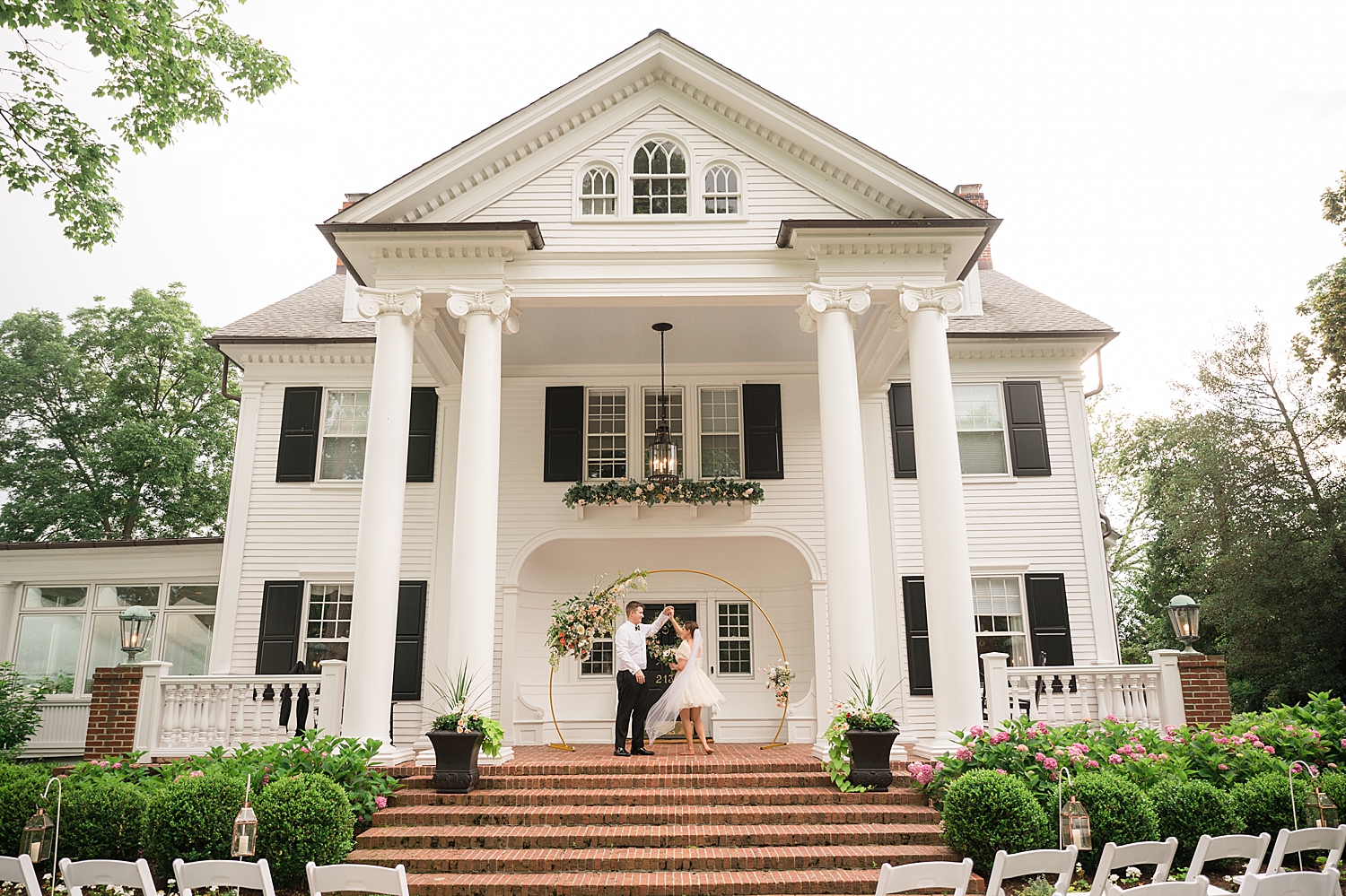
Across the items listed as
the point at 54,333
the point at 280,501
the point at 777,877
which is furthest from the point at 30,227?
the point at 777,877

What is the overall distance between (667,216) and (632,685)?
601 centimetres

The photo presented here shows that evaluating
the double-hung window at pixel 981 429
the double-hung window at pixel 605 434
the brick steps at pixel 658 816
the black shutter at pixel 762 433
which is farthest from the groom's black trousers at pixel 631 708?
the double-hung window at pixel 981 429

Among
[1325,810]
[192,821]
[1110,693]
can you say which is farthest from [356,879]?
[1110,693]

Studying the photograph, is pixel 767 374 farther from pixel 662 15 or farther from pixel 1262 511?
pixel 662 15

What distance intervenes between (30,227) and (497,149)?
36646 mm

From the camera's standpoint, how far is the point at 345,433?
1415 centimetres

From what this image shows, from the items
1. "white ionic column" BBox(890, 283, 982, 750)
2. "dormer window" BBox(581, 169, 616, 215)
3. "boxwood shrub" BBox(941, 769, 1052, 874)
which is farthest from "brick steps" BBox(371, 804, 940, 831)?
"dormer window" BBox(581, 169, 616, 215)

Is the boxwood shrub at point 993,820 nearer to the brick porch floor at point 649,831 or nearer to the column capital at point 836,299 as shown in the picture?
the brick porch floor at point 649,831

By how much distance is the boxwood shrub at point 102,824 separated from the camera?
714 centimetres

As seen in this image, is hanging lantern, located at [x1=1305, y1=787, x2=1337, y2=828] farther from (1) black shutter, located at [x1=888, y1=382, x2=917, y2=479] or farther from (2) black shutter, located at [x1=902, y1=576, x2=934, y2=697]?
(1) black shutter, located at [x1=888, y1=382, x2=917, y2=479]

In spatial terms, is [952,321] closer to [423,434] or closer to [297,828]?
[423,434]

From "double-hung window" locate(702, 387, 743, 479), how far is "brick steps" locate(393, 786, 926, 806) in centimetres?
610

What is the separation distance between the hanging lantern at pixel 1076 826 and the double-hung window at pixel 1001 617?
8.91 m

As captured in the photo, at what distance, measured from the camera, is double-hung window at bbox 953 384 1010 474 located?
13891mm
